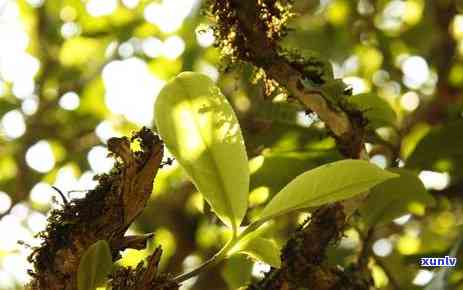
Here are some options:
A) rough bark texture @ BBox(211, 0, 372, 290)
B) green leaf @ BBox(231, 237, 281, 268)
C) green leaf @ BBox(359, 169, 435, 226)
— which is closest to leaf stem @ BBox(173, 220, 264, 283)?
green leaf @ BBox(231, 237, 281, 268)

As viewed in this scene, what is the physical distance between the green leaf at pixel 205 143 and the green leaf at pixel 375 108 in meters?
0.24

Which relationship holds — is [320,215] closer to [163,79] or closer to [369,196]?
[369,196]

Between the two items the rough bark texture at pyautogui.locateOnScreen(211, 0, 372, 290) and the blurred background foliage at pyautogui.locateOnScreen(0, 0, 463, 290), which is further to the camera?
the blurred background foliage at pyautogui.locateOnScreen(0, 0, 463, 290)

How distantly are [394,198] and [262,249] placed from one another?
0.92 feet

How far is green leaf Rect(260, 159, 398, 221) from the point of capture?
0.58 meters

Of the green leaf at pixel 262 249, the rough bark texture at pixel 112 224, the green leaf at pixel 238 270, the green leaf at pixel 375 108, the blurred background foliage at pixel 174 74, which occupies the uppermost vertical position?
the blurred background foliage at pixel 174 74

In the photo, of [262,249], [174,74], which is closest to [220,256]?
[262,249]

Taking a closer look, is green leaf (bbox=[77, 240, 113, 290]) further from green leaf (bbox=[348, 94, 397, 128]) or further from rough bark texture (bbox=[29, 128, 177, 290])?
green leaf (bbox=[348, 94, 397, 128])

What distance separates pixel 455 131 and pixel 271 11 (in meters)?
0.37

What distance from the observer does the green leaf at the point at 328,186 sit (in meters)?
0.58

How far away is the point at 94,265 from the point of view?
547 mm

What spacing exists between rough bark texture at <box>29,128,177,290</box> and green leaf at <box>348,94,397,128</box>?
1.02 ft

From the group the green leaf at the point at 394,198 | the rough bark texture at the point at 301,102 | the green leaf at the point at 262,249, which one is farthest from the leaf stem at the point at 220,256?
the green leaf at the point at 394,198

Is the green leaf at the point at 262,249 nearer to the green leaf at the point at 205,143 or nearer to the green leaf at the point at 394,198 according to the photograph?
the green leaf at the point at 205,143
